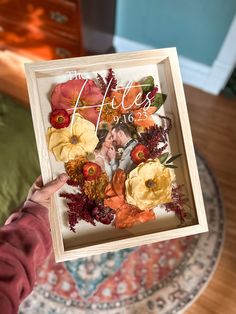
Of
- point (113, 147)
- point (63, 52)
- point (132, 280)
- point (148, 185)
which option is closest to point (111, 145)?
point (113, 147)

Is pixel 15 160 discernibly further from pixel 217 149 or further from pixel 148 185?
pixel 217 149

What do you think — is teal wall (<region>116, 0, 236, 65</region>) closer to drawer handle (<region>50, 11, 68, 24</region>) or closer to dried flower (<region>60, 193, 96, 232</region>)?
drawer handle (<region>50, 11, 68, 24</region>)

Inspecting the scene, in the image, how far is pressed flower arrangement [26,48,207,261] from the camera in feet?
2.07

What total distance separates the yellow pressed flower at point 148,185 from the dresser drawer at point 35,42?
1.12 m

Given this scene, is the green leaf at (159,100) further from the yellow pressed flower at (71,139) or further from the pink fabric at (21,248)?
the pink fabric at (21,248)

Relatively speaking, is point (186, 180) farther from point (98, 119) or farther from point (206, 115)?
point (206, 115)

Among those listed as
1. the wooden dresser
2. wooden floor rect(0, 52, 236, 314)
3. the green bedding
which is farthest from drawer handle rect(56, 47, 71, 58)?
the green bedding

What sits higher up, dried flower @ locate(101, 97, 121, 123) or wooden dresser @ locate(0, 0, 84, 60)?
wooden dresser @ locate(0, 0, 84, 60)

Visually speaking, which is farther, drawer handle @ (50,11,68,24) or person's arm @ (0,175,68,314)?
drawer handle @ (50,11,68,24)

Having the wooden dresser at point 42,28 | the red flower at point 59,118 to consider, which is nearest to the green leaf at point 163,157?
the red flower at point 59,118

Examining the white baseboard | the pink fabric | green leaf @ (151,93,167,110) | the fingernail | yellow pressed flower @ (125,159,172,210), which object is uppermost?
the white baseboard

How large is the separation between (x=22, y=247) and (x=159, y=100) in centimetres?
45

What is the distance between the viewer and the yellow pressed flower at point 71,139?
2.07 ft

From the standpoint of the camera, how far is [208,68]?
5.58 ft
